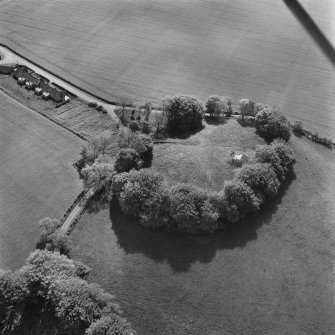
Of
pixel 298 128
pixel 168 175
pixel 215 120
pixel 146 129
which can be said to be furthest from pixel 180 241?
pixel 298 128

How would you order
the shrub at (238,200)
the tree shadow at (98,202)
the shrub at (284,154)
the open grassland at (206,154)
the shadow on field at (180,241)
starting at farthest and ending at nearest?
the shrub at (284,154) < the open grassland at (206,154) < the tree shadow at (98,202) < the shrub at (238,200) < the shadow on field at (180,241)

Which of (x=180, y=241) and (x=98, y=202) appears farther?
(x=98, y=202)

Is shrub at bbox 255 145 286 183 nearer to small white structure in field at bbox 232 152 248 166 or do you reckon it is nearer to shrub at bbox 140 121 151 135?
small white structure in field at bbox 232 152 248 166

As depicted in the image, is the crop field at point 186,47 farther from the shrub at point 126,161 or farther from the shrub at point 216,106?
the shrub at point 126,161

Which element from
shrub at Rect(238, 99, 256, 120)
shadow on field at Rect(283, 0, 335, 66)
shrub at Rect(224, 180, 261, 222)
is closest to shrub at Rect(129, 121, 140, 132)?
shrub at Rect(238, 99, 256, 120)

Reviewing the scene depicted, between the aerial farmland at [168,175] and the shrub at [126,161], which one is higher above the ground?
the shrub at [126,161]

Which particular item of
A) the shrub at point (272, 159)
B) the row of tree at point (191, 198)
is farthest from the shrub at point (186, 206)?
the shrub at point (272, 159)

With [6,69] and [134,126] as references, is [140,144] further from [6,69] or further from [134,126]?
[6,69]
